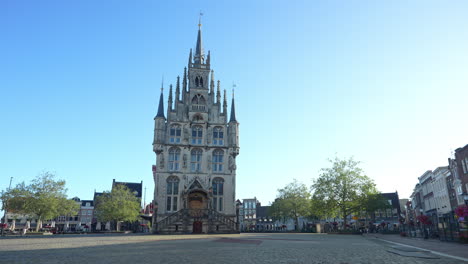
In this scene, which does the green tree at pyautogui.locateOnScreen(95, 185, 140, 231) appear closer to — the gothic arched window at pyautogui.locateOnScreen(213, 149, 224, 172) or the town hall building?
the town hall building

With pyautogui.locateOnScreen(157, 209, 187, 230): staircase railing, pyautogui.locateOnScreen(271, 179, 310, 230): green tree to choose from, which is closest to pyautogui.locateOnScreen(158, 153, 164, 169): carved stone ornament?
pyautogui.locateOnScreen(157, 209, 187, 230): staircase railing

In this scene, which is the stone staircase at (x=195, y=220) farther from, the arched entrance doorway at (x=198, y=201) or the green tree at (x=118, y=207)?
the green tree at (x=118, y=207)

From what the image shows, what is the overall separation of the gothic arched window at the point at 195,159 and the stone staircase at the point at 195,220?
775 centimetres

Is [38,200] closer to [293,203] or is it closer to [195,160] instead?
[195,160]

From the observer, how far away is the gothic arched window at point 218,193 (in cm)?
5216

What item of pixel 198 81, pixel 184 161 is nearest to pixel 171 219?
pixel 184 161

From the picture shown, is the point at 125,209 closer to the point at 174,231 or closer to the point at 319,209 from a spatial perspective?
the point at 174,231

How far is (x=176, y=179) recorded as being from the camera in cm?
5181

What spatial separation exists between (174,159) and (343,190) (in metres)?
27.9

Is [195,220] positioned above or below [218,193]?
below

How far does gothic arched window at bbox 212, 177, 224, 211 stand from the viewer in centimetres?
5216

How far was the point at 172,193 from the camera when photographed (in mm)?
51000

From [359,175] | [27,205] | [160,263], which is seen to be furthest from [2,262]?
[359,175]

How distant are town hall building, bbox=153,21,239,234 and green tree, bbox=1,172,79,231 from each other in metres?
15.8
